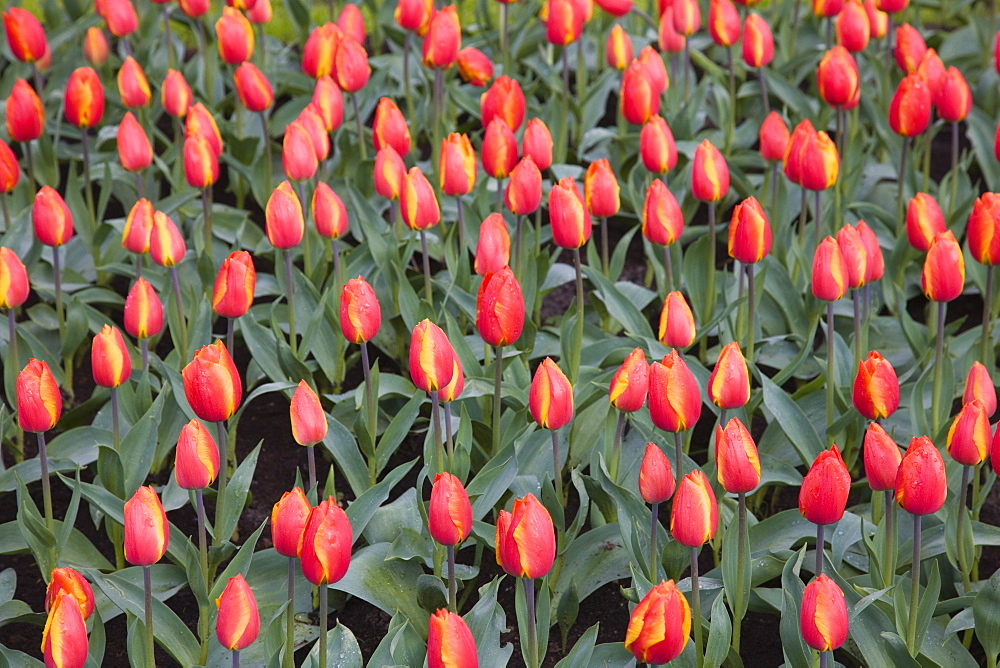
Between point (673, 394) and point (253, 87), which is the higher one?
point (673, 394)

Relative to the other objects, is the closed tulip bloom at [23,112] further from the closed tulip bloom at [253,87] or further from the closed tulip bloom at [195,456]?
the closed tulip bloom at [195,456]

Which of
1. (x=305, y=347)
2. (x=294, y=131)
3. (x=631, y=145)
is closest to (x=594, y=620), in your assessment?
(x=305, y=347)

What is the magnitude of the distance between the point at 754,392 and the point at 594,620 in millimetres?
735

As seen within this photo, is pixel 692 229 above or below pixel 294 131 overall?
below

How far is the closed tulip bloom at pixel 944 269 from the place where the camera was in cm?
247

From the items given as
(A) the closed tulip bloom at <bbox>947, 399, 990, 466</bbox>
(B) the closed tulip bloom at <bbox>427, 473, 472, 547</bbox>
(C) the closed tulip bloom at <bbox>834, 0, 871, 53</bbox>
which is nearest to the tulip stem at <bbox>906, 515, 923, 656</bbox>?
(A) the closed tulip bloom at <bbox>947, 399, 990, 466</bbox>

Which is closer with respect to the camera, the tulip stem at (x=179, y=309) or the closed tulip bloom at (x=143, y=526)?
the closed tulip bloom at (x=143, y=526)

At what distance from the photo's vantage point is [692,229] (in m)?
3.81

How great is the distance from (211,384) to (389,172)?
44.9 inches

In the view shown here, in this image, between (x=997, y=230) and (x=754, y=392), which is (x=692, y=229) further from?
(x=997, y=230)

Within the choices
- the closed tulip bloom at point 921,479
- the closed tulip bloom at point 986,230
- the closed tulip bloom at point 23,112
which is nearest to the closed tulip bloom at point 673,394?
the closed tulip bloom at point 921,479

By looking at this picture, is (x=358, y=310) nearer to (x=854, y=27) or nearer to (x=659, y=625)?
(x=659, y=625)

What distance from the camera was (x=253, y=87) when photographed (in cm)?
347

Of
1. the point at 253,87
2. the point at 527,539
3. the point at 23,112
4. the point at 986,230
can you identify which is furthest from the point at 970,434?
the point at 23,112
